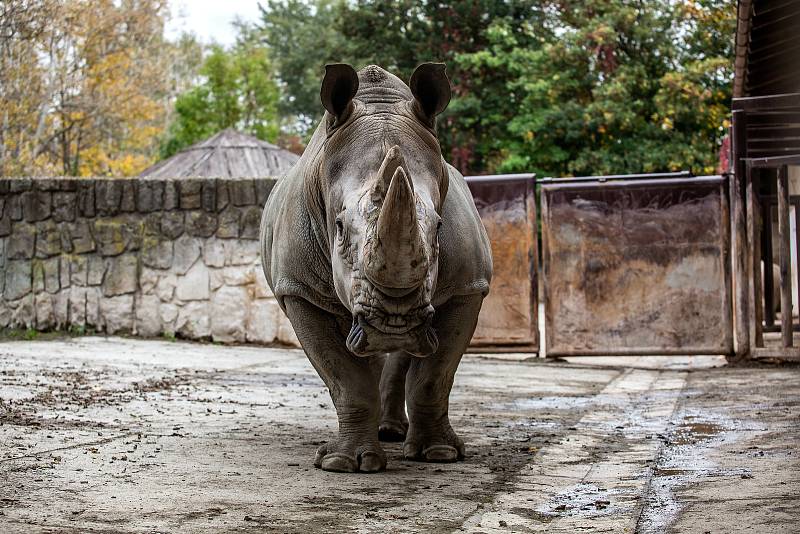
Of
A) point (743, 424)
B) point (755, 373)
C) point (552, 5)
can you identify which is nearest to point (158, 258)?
point (755, 373)

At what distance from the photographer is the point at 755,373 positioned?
983 centimetres

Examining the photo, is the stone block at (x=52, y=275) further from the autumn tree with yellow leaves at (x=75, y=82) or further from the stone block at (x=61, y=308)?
the autumn tree with yellow leaves at (x=75, y=82)

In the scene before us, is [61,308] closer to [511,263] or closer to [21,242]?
[21,242]

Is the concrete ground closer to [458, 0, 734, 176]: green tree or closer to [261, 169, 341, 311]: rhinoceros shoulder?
[261, 169, 341, 311]: rhinoceros shoulder

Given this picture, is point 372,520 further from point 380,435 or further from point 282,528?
point 380,435

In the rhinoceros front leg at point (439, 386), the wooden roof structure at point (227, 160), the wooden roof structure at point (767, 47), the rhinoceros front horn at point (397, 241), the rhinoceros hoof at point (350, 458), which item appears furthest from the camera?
the wooden roof structure at point (227, 160)

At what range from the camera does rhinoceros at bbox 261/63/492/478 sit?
13.6 ft

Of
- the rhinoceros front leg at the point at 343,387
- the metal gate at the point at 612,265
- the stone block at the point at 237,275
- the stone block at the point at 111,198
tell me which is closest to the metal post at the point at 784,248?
the metal gate at the point at 612,265

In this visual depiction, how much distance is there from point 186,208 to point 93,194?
1026 mm

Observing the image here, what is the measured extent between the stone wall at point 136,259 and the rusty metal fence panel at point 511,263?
2.14 meters

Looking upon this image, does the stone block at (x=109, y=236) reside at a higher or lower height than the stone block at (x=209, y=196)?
lower

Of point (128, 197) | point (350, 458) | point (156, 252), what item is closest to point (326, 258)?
point (350, 458)

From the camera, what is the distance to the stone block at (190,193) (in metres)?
12.0

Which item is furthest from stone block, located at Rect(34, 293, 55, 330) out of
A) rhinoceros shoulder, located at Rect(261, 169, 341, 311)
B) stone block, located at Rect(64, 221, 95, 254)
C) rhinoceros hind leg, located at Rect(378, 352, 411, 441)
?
rhinoceros shoulder, located at Rect(261, 169, 341, 311)
